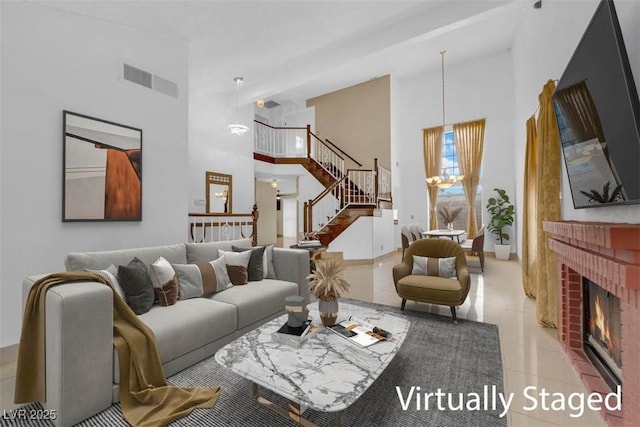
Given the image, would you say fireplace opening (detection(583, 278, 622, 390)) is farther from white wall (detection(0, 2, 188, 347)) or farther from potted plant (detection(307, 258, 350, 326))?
white wall (detection(0, 2, 188, 347))

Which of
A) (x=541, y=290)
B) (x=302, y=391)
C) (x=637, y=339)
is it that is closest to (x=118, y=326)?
(x=302, y=391)

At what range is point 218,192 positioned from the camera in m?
6.45

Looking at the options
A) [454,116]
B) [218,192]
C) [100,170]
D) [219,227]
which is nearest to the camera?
[100,170]

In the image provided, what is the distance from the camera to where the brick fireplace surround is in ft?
4.59

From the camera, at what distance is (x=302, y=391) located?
1409mm

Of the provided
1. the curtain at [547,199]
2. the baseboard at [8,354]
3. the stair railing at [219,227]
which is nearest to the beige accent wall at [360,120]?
the stair railing at [219,227]

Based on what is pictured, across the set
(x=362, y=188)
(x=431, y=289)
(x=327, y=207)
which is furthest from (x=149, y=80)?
(x=362, y=188)

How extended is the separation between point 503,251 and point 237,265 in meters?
7.09

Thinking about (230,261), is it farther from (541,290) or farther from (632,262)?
(541,290)

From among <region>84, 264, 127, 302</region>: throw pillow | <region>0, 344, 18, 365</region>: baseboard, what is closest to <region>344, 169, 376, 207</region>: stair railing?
<region>84, 264, 127, 302</region>: throw pillow

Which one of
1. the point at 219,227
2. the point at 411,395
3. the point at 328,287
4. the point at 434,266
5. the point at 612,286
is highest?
the point at 219,227

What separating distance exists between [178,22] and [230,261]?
3209 millimetres

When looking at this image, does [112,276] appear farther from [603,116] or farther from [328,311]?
[603,116]

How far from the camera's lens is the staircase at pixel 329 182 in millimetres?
7117
